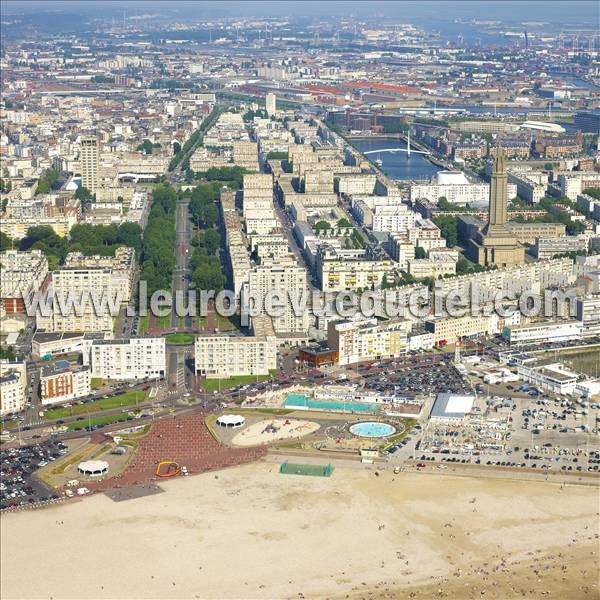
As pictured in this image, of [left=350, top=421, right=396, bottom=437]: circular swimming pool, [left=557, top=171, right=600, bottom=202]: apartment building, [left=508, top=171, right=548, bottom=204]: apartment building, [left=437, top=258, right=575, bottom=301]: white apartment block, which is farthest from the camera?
[left=557, top=171, right=600, bottom=202]: apartment building

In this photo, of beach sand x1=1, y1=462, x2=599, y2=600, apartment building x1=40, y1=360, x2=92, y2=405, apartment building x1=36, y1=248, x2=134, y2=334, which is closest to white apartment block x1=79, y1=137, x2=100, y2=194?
apartment building x1=36, y1=248, x2=134, y2=334

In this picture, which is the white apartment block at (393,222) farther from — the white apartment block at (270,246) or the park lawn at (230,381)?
the park lawn at (230,381)

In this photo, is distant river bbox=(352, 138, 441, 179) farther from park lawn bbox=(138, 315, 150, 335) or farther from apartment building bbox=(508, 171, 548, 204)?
park lawn bbox=(138, 315, 150, 335)

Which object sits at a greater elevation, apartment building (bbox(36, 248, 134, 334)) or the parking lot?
Answer: apartment building (bbox(36, 248, 134, 334))

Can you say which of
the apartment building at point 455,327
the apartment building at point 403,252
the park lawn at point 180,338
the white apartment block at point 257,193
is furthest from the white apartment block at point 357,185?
the park lawn at point 180,338

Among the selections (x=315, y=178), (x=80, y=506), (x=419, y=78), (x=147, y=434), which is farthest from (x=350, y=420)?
(x=419, y=78)

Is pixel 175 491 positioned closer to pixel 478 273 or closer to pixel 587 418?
pixel 587 418
